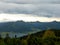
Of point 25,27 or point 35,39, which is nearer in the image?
point 35,39

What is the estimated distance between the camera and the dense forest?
1157 inches

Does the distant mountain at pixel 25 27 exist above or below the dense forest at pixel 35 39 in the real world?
above

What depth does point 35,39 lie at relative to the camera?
32344 mm

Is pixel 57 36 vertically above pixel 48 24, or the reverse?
pixel 48 24

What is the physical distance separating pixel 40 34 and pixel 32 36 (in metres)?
2.63

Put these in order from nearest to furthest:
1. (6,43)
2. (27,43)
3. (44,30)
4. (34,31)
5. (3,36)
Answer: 1. (6,43)
2. (27,43)
3. (3,36)
4. (34,31)
5. (44,30)

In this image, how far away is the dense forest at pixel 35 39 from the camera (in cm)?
2940

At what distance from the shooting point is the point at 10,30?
3444 cm

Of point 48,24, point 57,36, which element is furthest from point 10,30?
point 57,36

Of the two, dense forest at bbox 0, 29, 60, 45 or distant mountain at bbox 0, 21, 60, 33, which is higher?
distant mountain at bbox 0, 21, 60, 33

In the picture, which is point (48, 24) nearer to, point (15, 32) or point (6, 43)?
point (15, 32)

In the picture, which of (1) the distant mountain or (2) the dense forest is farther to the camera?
(1) the distant mountain

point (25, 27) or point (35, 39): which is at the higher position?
point (25, 27)

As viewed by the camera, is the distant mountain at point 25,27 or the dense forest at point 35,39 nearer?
the dense forest at point 35,39
